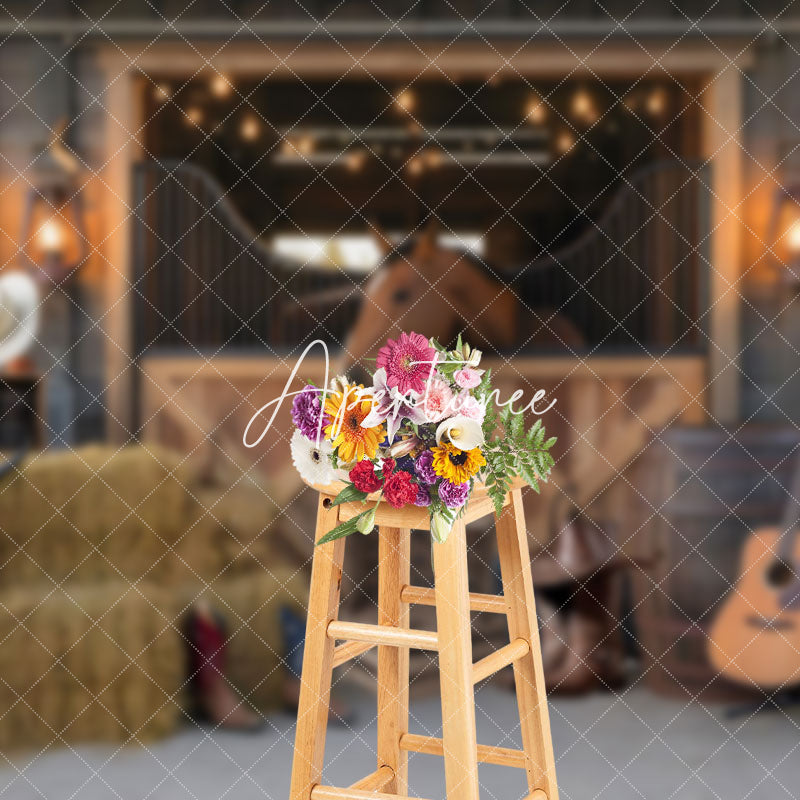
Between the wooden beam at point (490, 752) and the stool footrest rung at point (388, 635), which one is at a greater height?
the stool footrest rung at point (388, 635)

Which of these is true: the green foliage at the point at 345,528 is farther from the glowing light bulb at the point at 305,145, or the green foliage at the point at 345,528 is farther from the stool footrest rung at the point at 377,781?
the glowing light bulb at the point at 305,145

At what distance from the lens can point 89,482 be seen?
2.31 meters

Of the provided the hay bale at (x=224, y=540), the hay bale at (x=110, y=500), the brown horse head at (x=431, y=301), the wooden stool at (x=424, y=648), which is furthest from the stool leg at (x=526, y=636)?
the hay bale at (x=110, y=500)

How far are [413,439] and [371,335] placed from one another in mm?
953

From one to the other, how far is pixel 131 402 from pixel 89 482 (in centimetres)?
21

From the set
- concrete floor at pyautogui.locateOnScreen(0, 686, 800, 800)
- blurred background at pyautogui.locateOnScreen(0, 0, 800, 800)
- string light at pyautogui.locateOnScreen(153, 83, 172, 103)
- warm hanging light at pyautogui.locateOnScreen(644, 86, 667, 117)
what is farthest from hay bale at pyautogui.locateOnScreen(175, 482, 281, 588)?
warm hanging light at pyautogui.locateOnScreen(644, 86, 667, 117)

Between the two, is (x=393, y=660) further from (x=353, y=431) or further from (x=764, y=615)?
(x=764, y=615)

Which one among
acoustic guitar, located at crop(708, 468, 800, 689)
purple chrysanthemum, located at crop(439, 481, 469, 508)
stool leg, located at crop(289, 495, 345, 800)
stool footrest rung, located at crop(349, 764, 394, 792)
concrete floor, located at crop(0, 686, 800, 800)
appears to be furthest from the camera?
acoustic guitar, located at crop(708, 468, 800, 689)

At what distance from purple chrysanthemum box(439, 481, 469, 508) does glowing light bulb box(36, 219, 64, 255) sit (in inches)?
54.3

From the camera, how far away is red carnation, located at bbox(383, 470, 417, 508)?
1288 millimetres

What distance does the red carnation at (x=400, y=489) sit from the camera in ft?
4.23

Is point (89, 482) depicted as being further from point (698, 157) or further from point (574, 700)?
point (698, 157)

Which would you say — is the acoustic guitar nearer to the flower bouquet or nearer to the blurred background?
the blurred background

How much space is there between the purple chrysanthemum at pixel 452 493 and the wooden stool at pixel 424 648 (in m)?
0.04
